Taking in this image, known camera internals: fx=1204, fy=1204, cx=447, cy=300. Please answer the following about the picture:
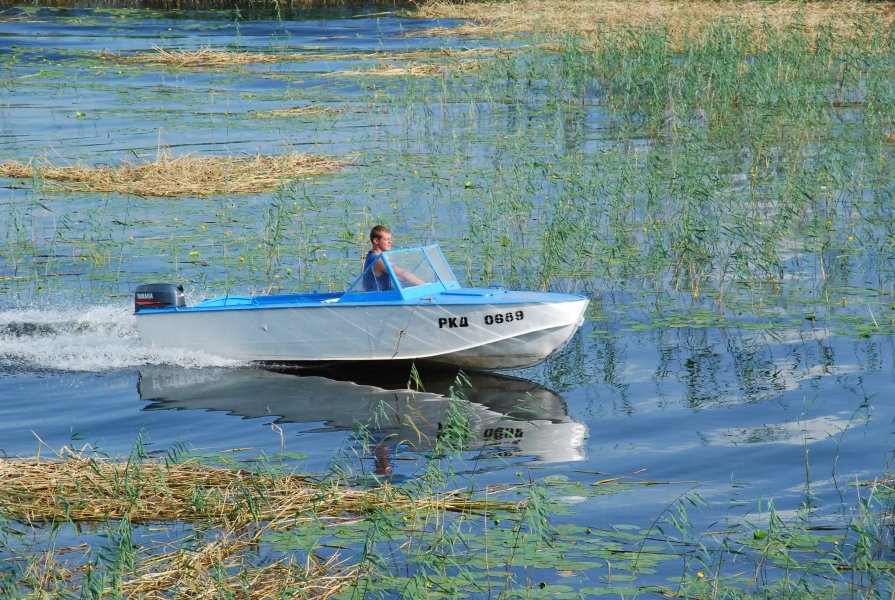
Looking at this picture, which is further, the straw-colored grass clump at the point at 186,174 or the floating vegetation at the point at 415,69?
the floating vegetation at the point at 415,69

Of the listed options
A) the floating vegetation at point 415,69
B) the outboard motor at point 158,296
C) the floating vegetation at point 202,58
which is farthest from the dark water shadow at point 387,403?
the floating vegetation at point 202,58

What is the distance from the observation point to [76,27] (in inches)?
1548

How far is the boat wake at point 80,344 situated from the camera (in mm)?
12562

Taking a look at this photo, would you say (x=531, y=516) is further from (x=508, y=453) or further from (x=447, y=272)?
(x=447, y=272)

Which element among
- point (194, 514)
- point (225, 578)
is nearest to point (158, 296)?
point (194, 514)

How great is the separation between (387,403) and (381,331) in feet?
2.75

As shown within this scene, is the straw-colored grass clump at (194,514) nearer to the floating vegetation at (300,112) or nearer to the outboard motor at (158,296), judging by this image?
the outboard motor at (158,296)

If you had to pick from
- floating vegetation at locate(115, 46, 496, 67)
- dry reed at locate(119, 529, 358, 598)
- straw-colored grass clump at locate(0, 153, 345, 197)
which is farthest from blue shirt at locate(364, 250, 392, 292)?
floating vegetation at locate(115, 46, 496, 67)

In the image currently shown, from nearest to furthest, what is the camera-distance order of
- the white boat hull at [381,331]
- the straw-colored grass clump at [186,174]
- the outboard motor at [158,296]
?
the white boat hull at [381,331] < the outboard motor at [158,296] < the straw-colored grass clump at [186,174]

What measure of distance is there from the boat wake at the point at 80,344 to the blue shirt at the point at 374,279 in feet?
5.87

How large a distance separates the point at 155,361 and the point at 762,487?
22.2ft

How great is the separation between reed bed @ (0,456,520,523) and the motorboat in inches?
131

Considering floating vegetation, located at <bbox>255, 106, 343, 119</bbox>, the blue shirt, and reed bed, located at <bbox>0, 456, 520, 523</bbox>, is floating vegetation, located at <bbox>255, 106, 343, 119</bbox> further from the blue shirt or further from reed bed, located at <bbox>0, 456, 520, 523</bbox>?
reed bed, located at <bbox>0, 456, 520, 523</bbox>

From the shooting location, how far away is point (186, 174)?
20016mm
